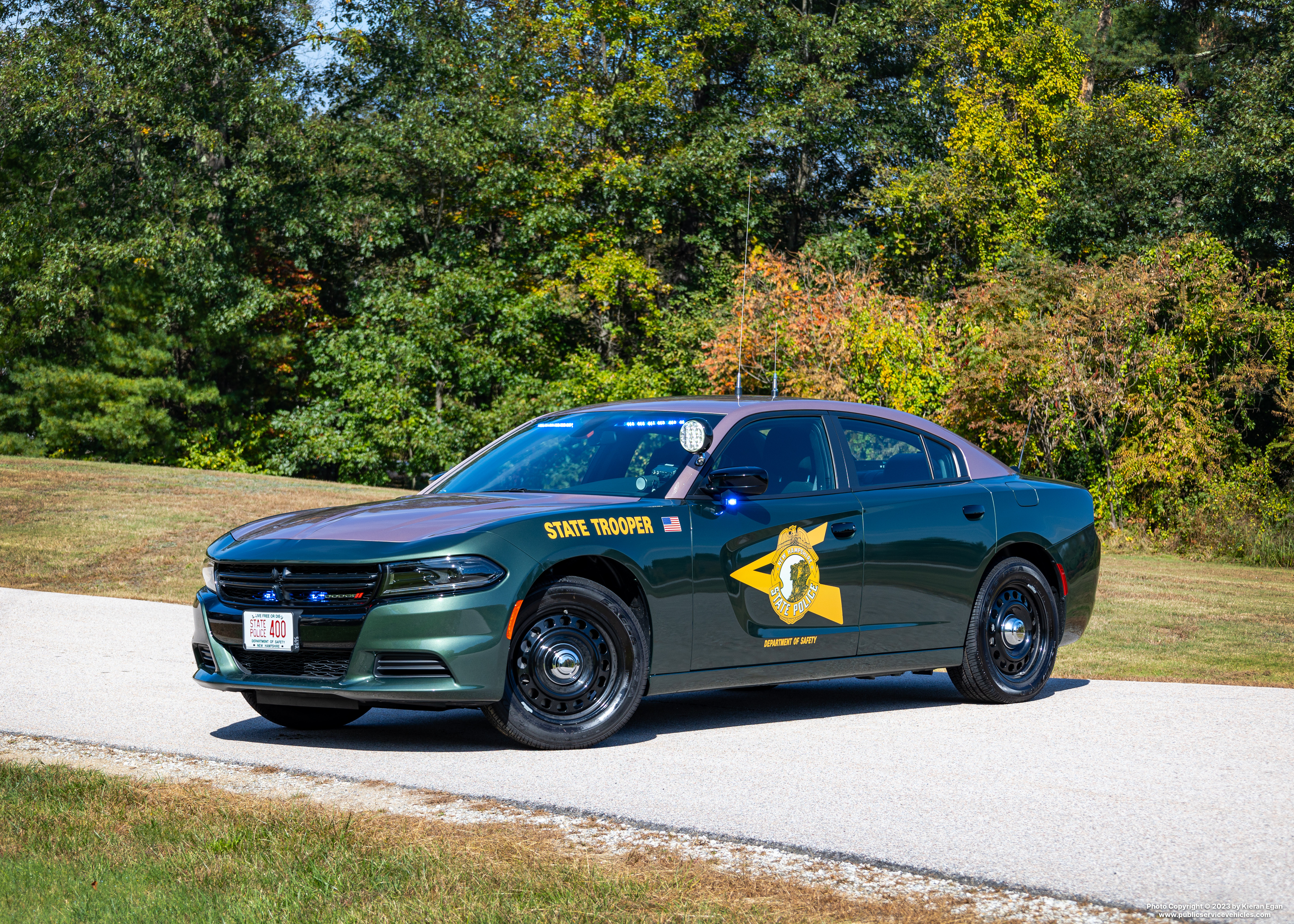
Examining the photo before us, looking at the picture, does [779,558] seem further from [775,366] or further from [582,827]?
[775,366]

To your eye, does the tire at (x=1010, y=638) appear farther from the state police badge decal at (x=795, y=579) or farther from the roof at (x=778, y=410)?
the state police badge decal at (x=795, y=579)

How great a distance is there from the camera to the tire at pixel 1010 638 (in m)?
8.10

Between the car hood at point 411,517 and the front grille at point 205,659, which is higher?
the car hood at point 411,517

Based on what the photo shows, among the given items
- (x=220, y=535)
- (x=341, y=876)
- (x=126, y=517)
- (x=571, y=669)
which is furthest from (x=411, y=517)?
(x=126, y=517)

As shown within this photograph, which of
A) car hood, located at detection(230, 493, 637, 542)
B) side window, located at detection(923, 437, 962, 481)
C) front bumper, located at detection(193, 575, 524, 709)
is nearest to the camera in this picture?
front bumper, located at detection(193, 575, 524, 709)

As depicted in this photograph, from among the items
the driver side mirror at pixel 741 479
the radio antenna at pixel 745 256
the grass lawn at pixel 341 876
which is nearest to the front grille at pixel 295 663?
the grass lawn at pixel 341 876

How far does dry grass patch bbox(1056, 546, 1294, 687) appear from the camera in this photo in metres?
10.4

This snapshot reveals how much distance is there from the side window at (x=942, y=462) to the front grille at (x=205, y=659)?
3997mm

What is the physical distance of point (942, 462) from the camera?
8.27 meters

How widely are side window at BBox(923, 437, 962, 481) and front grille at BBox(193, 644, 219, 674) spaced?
13.1 feet

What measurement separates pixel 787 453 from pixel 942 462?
1.20 meters

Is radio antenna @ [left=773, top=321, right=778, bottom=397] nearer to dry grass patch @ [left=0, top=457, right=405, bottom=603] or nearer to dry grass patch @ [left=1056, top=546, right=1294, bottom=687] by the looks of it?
dry grass patch @ [left=1056, top=546, right=1294, bottom=687]

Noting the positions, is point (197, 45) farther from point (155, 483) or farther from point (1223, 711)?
point (1223, 711)

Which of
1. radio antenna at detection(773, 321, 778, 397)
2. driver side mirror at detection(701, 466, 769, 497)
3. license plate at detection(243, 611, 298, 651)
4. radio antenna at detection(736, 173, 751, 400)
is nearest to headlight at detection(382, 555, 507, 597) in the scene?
license plate at detection(243, 611, 298, 651)
